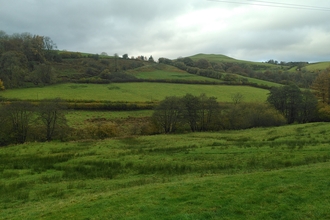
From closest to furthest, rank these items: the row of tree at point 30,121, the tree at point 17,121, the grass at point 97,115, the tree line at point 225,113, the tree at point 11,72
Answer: the row of tree at point 30,121 → the tree at point 17,121 → the tree line at point 225,113 → the grass at point 97,115 → the tree at point 11,72

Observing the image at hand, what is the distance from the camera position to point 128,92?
77.4m

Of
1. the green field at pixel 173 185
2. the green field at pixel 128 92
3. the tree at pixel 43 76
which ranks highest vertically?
the tree at pixel 43 76

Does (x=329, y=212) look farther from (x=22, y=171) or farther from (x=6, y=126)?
(x=6, y=126)

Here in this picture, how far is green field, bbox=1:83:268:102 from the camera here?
68.5 m

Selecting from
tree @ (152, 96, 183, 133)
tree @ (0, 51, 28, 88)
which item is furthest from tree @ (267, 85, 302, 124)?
tree @ (0, 51, 28, 88)

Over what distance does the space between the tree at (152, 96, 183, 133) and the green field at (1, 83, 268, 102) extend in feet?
58.4

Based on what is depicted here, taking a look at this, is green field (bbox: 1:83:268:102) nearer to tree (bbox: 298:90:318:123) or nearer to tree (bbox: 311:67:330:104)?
tree (bbox: 311:67:330:104)

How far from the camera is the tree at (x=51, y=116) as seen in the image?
146ft

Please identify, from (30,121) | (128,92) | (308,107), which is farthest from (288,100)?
(30,121)

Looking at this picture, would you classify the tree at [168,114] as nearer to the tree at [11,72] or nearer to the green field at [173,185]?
the green field at [173,185]

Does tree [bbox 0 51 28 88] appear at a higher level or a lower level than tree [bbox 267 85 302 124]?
higher

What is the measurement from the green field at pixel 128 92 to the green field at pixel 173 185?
43200 mm

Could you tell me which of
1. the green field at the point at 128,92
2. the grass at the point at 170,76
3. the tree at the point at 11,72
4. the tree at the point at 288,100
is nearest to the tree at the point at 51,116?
the green field at the point at 128,92

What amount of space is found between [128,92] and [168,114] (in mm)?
28432
